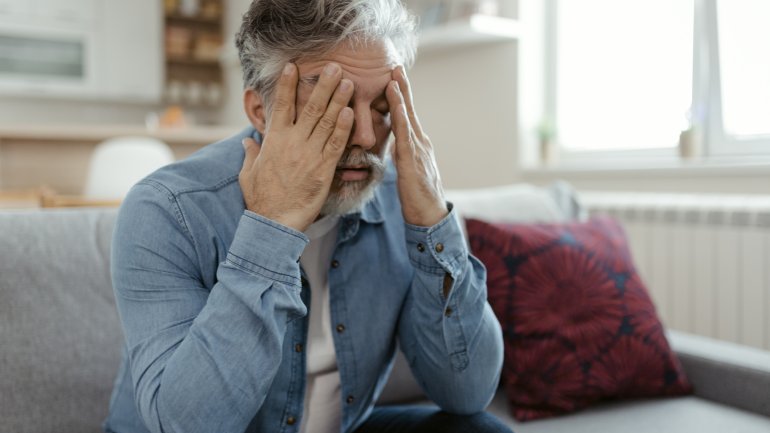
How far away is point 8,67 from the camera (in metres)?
4.93

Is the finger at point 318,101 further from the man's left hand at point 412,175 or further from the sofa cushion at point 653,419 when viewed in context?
the sofa cushion at point 653,419

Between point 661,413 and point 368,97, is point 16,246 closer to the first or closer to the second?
point 368,97

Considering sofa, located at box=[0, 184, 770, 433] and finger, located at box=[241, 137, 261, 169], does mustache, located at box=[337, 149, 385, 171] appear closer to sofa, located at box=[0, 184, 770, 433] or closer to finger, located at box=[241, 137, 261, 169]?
finger, located at box=[241, 137, 261, 169]

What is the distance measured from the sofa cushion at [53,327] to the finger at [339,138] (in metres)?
0.54

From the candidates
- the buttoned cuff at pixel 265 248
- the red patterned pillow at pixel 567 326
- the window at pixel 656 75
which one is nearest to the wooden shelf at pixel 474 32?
the window at pixel 656 75

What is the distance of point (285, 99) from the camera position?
3.04ft

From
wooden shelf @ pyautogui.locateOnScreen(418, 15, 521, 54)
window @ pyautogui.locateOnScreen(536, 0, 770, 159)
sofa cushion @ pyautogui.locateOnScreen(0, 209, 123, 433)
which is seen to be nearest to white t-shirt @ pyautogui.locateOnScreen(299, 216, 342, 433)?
sofa cushion @ pyautogui.locateOnScreen(0, 209, 123, 433)

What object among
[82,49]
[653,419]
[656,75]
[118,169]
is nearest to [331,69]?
[653,419]

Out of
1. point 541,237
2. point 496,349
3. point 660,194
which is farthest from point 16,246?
point 660,194

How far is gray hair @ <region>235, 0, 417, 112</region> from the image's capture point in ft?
3.11

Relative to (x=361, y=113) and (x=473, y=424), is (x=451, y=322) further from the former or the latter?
(x=361, y=113)

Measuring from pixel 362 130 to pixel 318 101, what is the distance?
79mm

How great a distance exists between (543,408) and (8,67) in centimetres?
491

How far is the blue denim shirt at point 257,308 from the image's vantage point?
844 millimetres
